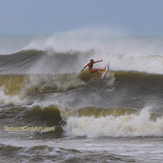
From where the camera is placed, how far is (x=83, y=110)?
349 inches

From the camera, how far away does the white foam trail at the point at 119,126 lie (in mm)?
7238

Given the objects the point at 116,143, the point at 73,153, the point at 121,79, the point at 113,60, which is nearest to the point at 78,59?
the point at 113,60

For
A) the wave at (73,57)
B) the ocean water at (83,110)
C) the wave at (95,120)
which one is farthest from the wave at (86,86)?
the wave at (95,120)

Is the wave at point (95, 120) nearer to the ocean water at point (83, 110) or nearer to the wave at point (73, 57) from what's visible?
the ocean water at point (83, 110)

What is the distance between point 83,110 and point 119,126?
1727 mm

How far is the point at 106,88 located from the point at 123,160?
618 centimetres

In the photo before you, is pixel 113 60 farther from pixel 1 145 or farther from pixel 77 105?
pixel 1 145

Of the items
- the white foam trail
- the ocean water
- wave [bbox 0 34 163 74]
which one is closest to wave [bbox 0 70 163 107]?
the ocean water

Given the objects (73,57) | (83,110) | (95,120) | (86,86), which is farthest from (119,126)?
(73,57)

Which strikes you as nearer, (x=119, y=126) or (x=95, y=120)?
(x=119, y=126)

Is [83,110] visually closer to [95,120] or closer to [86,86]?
[95,120]

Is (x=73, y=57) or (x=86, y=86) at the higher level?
(x=73, y=57)

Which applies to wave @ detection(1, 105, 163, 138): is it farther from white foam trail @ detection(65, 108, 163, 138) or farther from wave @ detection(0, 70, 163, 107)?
wave @ detection(0, 70, 163, 107)

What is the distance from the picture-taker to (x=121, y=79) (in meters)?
11.3
